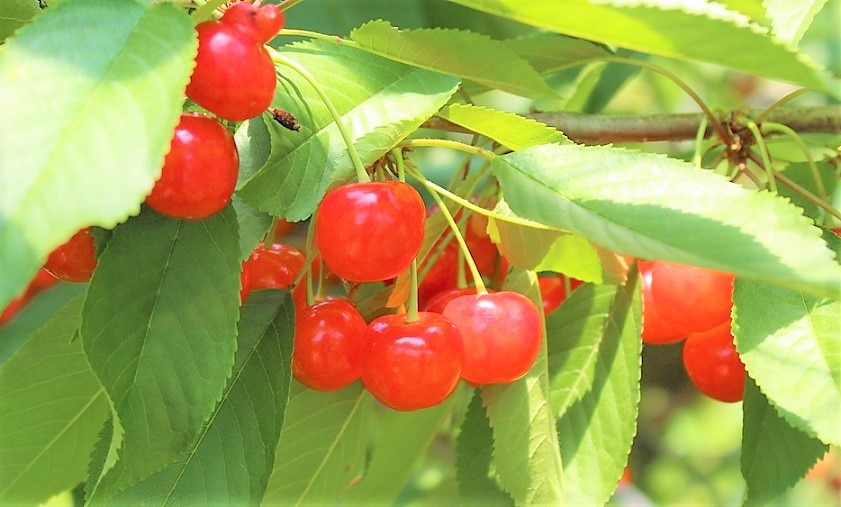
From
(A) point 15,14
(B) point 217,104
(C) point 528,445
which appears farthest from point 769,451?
(A) point 15,14

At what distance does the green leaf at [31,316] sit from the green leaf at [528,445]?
1245mm

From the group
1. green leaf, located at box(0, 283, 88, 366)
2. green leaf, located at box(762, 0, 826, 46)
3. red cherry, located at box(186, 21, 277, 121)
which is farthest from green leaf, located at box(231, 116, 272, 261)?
green leaf, located at box(0, 283, 88, 366)

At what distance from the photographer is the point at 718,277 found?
100cm

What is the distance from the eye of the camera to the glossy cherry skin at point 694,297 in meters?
1.00

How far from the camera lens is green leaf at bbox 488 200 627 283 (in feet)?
3.20

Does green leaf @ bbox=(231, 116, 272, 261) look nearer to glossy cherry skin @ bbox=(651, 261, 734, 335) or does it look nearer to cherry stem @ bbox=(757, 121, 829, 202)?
glossy cherry skin @ bbox=(651, 261, 734, 335)

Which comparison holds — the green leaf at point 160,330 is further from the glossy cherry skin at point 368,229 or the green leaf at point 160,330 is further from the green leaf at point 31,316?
the green leaf at point 31,316

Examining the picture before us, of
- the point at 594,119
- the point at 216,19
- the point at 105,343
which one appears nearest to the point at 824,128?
the point at 594,119

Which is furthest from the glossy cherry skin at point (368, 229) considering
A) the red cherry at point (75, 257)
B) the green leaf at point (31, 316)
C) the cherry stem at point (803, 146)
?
the green leaf at point (31, 316)

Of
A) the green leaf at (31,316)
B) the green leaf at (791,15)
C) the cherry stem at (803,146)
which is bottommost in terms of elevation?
the green leaf at (31,316)

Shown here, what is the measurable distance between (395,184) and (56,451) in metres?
0.52

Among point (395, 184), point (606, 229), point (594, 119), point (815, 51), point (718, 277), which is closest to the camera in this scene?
point (606, 229)

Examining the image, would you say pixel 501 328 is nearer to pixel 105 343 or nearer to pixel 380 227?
pixel 380 227

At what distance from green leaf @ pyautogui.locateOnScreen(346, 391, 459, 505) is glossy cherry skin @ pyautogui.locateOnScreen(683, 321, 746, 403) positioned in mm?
444
